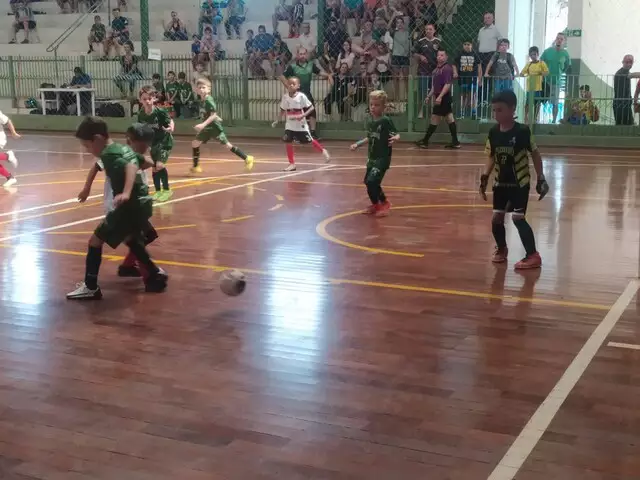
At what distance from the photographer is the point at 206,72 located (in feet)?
75.4

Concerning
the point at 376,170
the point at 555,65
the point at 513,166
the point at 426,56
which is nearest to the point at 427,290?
the point at 513,166

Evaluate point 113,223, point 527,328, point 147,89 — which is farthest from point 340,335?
point 147,89

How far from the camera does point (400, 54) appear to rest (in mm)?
20203

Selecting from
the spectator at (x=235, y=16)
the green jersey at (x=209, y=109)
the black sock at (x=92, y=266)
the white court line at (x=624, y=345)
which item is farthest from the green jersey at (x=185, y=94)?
Result: the white court line at (x=624, y=345)

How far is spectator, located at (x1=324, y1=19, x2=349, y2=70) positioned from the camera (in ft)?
70.2

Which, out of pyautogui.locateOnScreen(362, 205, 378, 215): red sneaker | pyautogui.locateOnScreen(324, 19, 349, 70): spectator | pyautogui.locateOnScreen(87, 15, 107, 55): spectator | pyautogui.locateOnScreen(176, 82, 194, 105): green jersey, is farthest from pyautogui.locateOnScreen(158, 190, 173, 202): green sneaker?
pyautogui.locateOnScreen(87, 15, 107, 55): spectator

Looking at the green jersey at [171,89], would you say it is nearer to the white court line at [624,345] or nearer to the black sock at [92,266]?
the black sock at [92,266]

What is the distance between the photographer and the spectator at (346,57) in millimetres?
20516

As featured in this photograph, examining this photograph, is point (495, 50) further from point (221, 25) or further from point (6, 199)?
point (6, 199)

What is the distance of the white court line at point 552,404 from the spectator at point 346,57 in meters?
15.4

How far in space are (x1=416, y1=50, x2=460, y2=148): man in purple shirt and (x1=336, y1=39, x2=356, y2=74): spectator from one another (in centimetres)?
263

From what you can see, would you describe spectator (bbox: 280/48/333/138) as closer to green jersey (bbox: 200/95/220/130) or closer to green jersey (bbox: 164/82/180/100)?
green jersey (bbox: 164/82/180/100)

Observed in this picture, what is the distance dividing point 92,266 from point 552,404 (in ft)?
12.0

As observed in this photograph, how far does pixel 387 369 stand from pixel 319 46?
1864 centimetres
